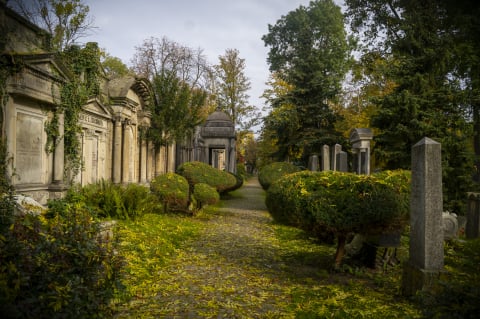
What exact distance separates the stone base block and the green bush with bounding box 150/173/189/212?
7.33m

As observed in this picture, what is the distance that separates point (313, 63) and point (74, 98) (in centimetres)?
1523

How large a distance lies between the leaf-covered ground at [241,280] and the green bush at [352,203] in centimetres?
93

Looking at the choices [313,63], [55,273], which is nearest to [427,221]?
[55,273]

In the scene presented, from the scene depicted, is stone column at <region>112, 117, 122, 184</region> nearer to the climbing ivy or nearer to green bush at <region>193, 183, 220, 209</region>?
the climbing ivy

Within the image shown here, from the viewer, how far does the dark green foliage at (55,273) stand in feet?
7.68

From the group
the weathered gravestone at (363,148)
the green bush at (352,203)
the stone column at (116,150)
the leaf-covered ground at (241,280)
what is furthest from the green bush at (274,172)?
the green bush at (352,203)

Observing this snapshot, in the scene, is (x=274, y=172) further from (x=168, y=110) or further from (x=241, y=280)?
(x=241, y=280)

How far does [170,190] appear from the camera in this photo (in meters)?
10.5

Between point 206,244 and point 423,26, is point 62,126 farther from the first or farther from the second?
point 423,26

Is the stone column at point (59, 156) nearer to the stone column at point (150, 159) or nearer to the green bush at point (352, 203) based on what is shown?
the green bush at point (352, 203)

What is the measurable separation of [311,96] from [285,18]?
15.6 meters

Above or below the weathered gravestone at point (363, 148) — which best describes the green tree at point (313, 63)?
above

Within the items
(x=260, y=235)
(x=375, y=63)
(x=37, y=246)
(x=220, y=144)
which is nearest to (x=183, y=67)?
(x=220, y=144)

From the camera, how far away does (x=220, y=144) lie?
20.8m
